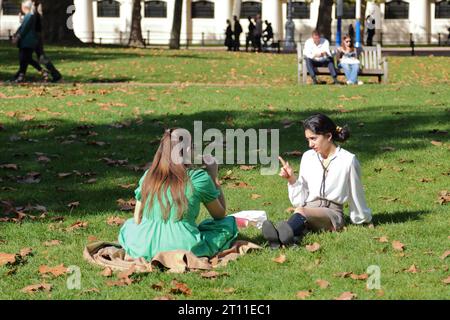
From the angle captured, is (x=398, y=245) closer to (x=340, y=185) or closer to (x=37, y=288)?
(x=340, y=185)

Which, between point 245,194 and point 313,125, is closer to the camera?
point 313,125

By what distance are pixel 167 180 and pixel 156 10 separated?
5322cm

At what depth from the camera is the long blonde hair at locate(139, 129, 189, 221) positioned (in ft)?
23.1

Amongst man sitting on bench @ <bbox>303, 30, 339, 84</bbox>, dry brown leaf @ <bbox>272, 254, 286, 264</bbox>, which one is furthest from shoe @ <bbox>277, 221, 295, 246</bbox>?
man sitting on bench @ <bbox>303, 30, 339, 84</bbox>

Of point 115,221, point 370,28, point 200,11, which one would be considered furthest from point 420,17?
point 115,221

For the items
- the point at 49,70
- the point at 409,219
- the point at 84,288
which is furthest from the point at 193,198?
the point at 49,70

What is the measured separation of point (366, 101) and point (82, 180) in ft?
22.9

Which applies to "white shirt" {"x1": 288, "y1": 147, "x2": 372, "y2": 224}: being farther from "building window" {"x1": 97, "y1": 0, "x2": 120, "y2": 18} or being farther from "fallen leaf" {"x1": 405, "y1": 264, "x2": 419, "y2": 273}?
"building window" {"x1": 97, "y1": 0, "x2": 120, "y2": 18}

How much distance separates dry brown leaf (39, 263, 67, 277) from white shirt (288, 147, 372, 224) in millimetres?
2027

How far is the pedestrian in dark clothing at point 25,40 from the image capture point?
19.8m

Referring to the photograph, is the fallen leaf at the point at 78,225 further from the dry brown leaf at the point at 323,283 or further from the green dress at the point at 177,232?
the dry brown leaf at the point at 323,283

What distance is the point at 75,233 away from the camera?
8.27 meters
